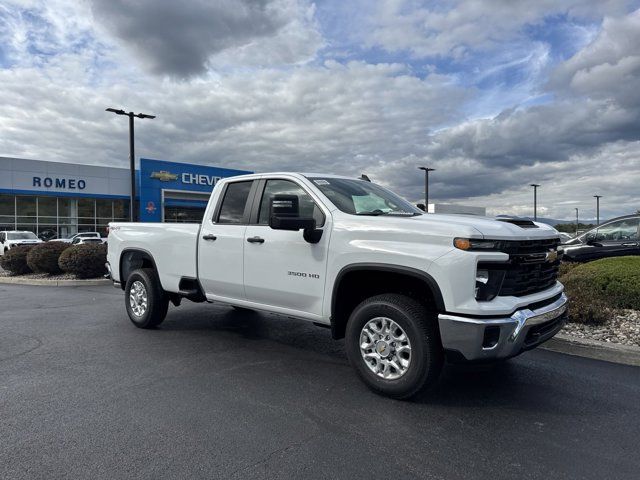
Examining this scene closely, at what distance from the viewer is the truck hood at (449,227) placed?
12.4 feet

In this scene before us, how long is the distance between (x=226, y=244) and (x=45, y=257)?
11.3 m

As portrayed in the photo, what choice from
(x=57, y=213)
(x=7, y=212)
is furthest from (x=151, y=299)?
(x=57, y=213)

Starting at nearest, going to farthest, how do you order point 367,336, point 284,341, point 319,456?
point 319,456 < point 367,336 < point 284,341

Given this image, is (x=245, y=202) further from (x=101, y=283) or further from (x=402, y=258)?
(x=101, y=283)

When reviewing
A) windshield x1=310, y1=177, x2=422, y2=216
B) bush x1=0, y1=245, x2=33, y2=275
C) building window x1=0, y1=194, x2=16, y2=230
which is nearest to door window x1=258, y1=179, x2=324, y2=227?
windshield x1=310, y1=177, x2=422, y2=216

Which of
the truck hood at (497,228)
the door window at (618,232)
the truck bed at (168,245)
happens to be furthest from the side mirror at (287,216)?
the door window at (618,232)

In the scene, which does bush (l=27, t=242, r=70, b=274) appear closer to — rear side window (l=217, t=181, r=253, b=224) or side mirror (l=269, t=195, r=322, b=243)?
rear side window (l=217, t=181, r=253, b=224)

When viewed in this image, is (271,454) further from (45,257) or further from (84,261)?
(45,257)

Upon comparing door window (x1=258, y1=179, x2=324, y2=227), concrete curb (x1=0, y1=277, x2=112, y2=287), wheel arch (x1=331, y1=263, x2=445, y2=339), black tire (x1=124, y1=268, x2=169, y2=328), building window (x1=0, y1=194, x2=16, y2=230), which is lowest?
concrete curb (x1=0, y1=277, x2=112, y2=287)

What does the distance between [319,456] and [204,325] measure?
14.2ft

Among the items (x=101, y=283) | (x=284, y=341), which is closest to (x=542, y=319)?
(x=284, y=341)

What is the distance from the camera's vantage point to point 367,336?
167 inches

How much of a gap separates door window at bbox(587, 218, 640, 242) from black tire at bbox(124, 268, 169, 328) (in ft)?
30.7

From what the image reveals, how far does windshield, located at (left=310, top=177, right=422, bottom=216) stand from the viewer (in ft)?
15.8
